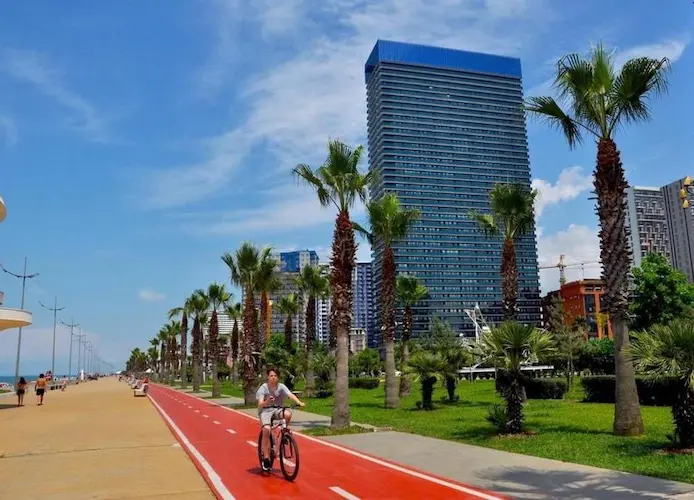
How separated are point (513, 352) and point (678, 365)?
478 centimetres

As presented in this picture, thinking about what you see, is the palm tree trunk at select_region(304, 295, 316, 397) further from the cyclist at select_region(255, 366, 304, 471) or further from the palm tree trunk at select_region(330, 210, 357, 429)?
the cyclist at select_region(255, 366, 304, 471)

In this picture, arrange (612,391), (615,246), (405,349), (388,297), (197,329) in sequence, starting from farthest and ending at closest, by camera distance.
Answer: (197,329) < (405,349) < (388,297) < (612,391) < (615,246)

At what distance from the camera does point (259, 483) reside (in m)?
9.74

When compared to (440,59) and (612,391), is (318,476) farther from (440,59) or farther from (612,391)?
(440,59)

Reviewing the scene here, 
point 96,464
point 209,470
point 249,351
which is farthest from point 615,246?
point 249,351

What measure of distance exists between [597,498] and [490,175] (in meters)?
152

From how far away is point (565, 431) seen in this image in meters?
15.2

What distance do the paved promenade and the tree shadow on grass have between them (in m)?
4.70

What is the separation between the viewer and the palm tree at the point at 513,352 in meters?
14.7

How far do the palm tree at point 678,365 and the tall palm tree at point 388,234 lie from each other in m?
15.6

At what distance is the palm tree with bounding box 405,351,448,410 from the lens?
24031 millimetres

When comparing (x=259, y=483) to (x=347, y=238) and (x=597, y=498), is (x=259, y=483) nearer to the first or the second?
(x=597, y=498)

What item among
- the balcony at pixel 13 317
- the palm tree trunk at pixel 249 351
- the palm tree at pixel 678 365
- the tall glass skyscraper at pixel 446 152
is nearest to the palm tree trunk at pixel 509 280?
the palm tree trunk at pixel 249 351

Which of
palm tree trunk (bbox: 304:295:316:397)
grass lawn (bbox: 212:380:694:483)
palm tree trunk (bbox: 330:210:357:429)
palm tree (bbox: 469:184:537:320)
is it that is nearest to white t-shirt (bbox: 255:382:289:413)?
grass lawn (bbox: 212:380:694:483)
